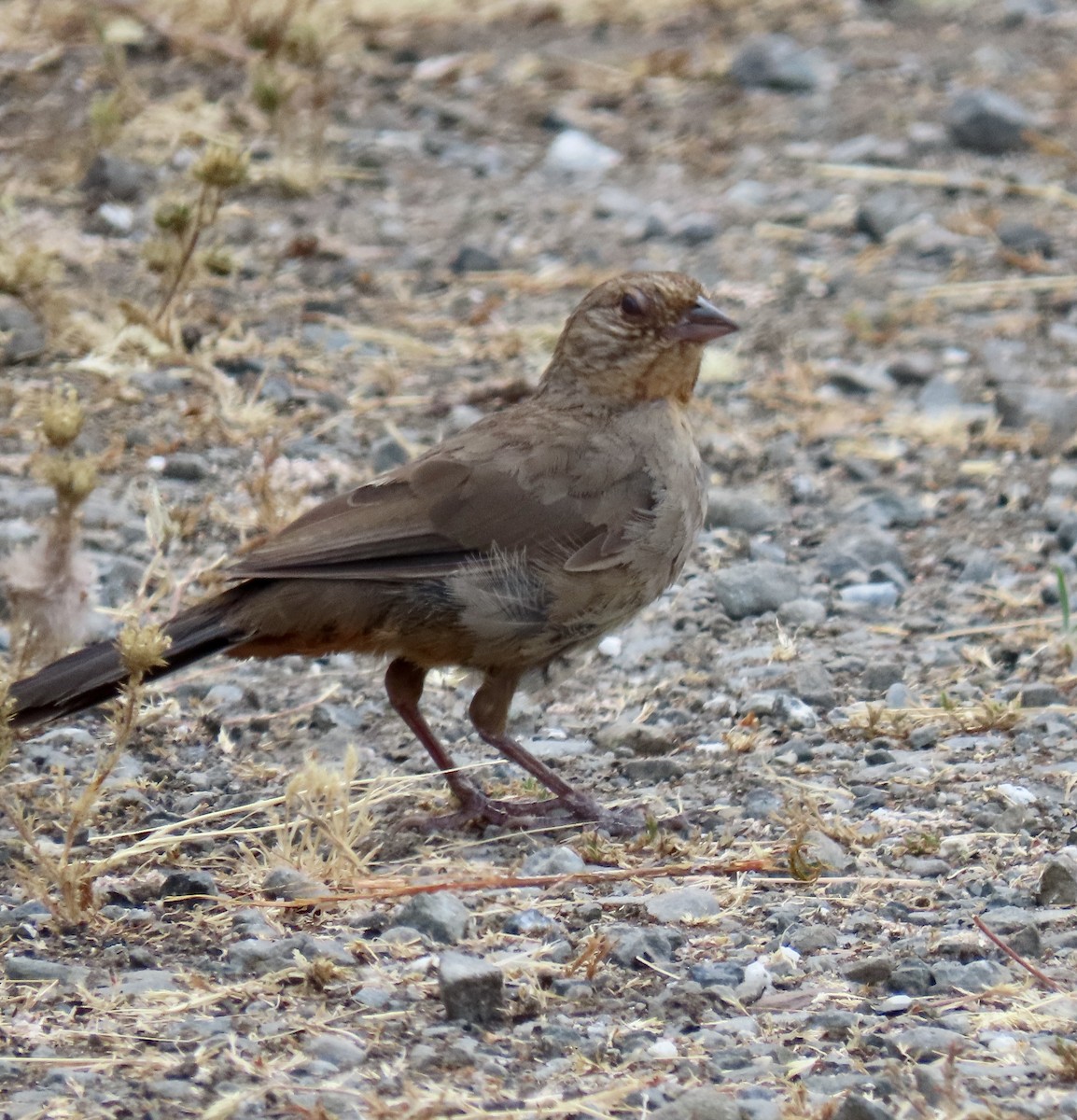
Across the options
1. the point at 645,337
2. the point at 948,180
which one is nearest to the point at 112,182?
the point at 948,180

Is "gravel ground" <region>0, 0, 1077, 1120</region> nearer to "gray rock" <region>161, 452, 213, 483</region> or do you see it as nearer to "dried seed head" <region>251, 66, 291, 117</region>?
"gray rock" <region>161, 452, 213, 483</region>

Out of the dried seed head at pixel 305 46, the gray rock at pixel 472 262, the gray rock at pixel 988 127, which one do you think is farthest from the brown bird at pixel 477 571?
the gray rock at pixel 988 127

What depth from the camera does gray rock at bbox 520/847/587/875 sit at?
14.6 ft

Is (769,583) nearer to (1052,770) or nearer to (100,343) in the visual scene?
(1052,770)

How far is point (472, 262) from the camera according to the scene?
27.7 feet

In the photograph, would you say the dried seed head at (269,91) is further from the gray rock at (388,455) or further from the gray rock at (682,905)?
the gray rock at (682,905)

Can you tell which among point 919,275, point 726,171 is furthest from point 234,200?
point 919,275

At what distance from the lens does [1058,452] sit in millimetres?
7090

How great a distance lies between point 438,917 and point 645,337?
6.34ft

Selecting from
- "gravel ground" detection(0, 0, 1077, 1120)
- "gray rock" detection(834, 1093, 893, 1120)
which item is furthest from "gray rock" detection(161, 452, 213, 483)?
"gray rock" detection(834, 1093, 893, 1120)

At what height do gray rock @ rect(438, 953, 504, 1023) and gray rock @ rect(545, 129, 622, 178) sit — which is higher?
gray rock @ rect(438, 953, 504, 1023)

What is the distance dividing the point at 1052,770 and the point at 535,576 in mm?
1376

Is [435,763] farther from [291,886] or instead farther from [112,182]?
[112,182]

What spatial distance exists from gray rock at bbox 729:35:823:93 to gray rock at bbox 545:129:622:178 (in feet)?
3.84
